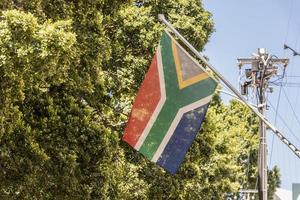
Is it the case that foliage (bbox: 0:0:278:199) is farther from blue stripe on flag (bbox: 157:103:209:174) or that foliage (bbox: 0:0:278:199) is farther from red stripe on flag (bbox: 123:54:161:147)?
blue stripe on flag (bbox: 157:103:209:174)

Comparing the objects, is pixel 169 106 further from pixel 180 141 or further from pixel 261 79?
pixel 261 79

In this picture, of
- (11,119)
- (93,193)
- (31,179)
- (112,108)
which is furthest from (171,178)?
(11,119)

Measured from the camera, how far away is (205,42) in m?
23.8

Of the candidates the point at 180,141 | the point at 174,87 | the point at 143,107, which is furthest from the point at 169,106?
the point at 180,141

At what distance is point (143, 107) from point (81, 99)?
8059mm

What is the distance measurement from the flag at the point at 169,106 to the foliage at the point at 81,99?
1.94 m

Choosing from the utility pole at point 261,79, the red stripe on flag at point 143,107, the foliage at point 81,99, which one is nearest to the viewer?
the red stripe on flag at point 143,107

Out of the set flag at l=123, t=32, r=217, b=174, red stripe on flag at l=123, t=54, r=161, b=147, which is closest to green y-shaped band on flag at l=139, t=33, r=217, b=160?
flag at l=123, t=32, r=217, b=174

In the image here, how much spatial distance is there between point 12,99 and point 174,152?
3815mm

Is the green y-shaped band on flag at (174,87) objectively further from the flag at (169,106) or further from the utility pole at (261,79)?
the utility pole at (261,79)

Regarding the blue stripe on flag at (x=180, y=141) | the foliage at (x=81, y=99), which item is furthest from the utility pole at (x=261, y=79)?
the blue stripe on flag at (x=180, y=141)

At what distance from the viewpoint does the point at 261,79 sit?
70.7ft

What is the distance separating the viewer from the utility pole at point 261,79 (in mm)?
19686

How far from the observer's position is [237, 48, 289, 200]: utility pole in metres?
19.7
